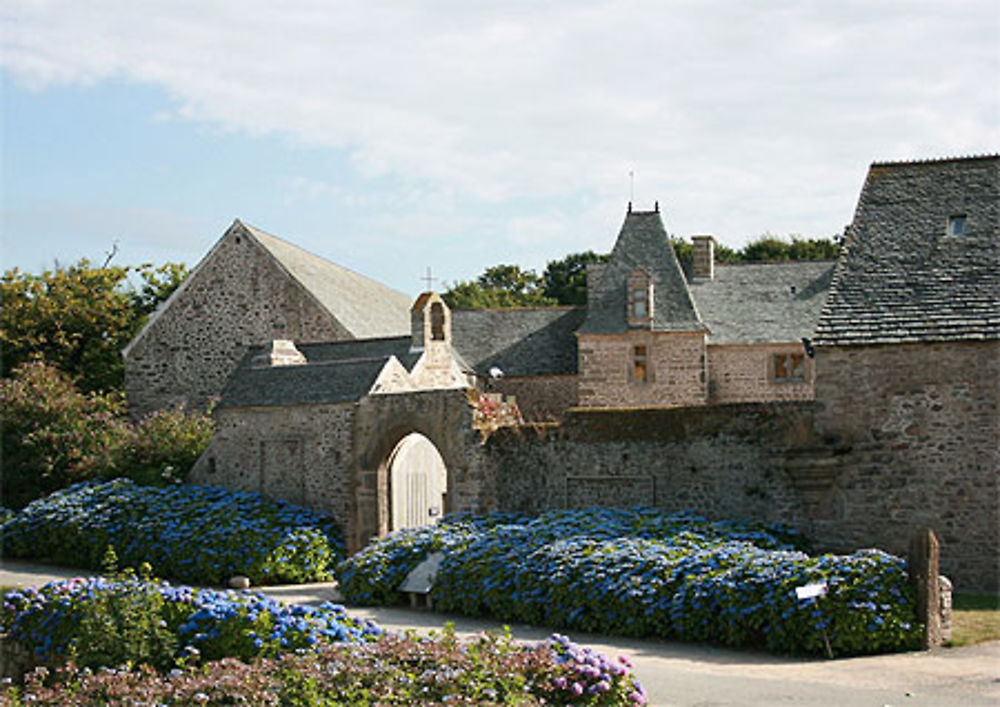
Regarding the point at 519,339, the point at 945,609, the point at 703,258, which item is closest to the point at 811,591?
the point at 945,609

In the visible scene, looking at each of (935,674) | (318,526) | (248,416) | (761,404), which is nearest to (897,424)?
(761,404)

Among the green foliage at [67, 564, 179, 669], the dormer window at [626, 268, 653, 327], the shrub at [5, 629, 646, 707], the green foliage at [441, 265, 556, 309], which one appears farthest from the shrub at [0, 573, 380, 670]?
the green foliage at [441, 265, 556, 309]

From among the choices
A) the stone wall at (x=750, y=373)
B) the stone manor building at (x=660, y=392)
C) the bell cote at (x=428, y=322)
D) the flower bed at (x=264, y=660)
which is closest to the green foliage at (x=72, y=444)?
the stone manor building at (x=660, y=392)

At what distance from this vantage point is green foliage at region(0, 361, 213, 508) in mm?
21219

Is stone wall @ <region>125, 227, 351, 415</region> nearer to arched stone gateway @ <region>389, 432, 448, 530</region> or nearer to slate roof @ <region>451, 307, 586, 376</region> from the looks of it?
slate roof @ <region>451, 307, 586, 376</region>

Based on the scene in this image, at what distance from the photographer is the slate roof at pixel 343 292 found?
28.3 m

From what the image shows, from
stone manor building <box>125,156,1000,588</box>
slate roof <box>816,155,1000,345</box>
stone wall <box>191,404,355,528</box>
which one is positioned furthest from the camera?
stone wall <box>191,404,355,528</box>

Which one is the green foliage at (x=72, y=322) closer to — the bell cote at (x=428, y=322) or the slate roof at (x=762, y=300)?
the bell cote at (x=428, y=322)

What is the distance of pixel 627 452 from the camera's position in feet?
53.1

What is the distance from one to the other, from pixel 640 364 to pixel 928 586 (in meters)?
18.0

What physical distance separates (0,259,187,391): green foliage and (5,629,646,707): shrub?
74.6 feet

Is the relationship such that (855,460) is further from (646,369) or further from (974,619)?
(646,369)

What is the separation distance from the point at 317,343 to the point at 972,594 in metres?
15.9

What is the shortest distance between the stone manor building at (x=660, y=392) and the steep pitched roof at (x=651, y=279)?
0.06m
